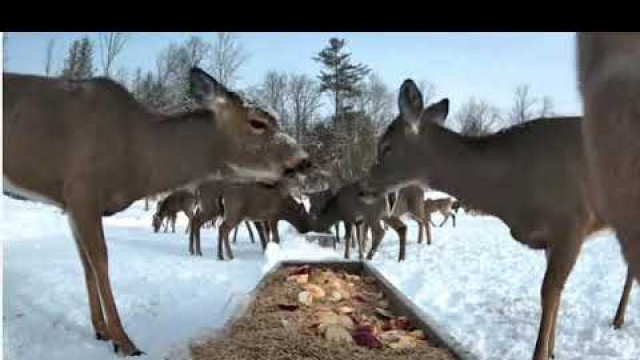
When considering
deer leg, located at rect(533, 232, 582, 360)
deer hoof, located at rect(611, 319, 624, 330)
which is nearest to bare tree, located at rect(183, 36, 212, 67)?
deer leg, located at rect(533, 232, 582, 360)

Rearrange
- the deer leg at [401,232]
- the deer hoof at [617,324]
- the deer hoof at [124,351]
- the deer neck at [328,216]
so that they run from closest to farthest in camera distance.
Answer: the deer hoof at [124,351] → the deer hoof at [617,324] → the deer leg at [401,232] → the deer neck at [328,216]

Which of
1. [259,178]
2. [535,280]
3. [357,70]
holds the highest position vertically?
[357,70]

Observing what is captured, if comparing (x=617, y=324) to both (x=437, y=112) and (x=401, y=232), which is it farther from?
(x=401, y=232)

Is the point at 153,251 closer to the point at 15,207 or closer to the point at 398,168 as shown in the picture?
the point at 398,168

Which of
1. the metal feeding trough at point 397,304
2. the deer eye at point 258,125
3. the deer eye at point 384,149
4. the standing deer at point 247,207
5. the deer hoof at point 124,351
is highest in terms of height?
the deer eye at point 258,125

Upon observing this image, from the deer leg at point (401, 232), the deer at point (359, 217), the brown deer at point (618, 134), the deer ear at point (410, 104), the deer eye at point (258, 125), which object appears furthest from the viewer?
the deer at point (359, 217)

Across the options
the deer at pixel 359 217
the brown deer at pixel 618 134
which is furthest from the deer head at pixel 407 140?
the deer at pixel 359 217

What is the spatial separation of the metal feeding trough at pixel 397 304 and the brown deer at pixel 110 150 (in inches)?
40.5

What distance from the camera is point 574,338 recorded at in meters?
5.35

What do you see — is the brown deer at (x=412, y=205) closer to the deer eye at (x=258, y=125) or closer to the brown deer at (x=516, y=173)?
the brown deer at (x=516, y=173)

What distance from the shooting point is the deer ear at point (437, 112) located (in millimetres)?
5754

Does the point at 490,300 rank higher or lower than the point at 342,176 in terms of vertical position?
lower
